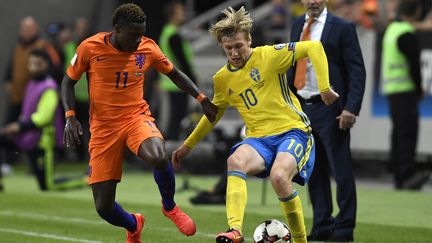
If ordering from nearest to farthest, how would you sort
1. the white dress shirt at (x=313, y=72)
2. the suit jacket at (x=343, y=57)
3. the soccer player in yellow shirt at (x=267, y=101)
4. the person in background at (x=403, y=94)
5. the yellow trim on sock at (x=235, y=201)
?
1. the yellow trim on sock at (x=235, y=201)
2. the soccer player in yellow shirt at (x=267, y=101)
3. the suit jacket at (x=343, y=57)
4. the white dress shirt at (x=313, y=72)
5. the person in background at (x=403, y=94)

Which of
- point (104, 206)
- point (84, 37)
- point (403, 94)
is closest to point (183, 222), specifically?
point (104, 206)

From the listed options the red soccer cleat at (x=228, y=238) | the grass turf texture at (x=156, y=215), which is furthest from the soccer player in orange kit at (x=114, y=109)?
the red soccer cleat at (x=228, y=238)

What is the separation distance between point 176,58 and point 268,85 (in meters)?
10.0

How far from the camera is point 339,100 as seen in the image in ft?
33.9

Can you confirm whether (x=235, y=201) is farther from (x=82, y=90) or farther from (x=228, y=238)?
(x=82, y=90)

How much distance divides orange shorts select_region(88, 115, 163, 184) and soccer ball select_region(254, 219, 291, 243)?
1.28 m

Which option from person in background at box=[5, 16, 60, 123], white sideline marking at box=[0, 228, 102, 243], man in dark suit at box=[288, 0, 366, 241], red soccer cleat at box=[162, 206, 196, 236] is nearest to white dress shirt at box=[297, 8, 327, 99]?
man in dark suit at box=[288, 0, 366, 241]

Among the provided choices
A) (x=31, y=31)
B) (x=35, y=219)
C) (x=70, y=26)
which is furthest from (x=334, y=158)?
(x=70, y=26)

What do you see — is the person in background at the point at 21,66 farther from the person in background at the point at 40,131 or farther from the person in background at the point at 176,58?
the person in background at the point at 40,131

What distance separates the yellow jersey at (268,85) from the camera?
891 centimetres

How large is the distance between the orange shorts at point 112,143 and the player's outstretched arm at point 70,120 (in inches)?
→ 8.9

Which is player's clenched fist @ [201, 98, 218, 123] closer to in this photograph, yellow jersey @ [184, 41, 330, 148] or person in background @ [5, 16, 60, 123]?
yellow jersey @ [184, 41, 330, 148]

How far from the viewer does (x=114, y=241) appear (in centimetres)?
1034

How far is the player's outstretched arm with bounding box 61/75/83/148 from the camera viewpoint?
902cm
